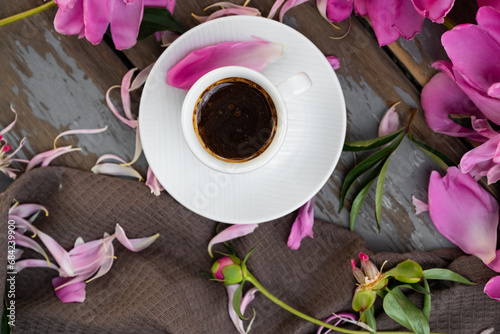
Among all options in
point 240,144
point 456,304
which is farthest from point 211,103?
point 456,304

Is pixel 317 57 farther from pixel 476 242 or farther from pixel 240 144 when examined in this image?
pixel 476 242

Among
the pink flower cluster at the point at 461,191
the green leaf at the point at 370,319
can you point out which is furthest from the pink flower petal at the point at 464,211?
the green leaf at the point at 370,319

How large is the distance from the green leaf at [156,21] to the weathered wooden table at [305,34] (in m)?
0.03

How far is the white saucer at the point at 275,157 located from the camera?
548 mm

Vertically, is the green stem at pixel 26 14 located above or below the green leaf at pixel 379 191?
above

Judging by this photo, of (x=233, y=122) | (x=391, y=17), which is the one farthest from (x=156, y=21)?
(x=391, y=17)

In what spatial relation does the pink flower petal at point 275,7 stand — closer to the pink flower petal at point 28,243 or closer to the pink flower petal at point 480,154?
the pink flower petal at point 480,154

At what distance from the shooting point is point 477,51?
474 millimetres

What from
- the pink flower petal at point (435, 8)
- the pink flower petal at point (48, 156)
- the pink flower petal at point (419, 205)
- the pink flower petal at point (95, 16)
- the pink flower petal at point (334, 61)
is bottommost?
the pink flower petal at point (419, 205)

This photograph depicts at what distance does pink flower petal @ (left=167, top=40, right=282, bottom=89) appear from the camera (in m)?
0.54

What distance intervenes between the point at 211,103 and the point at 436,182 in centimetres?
29

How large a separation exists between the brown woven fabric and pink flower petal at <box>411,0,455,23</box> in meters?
0.29

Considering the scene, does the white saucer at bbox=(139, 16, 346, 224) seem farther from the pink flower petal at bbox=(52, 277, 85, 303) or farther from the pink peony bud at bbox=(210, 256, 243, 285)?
the pink flower petal at bbox=(52, 277, 85, 303)

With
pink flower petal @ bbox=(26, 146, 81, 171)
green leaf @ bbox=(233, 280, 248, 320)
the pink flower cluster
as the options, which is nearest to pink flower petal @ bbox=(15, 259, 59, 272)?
pink flower petal @ bbox=(26, 146, 81, 171)
